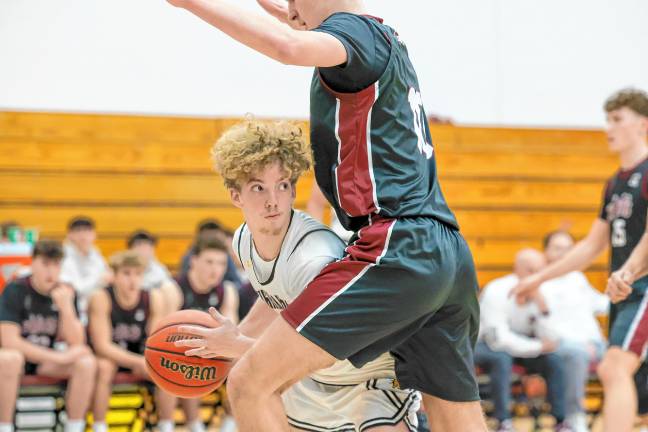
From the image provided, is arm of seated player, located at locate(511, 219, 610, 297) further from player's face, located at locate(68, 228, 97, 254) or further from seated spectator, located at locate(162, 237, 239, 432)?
player's face, located at locate(68, 228, 97, 254)

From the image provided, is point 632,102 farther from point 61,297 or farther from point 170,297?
point 61,297

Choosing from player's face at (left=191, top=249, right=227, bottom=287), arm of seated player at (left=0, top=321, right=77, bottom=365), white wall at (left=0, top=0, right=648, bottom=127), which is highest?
white wall at (left=0, top=0, right=648, bottom=127)

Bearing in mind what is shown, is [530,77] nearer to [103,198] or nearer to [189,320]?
[103,198]

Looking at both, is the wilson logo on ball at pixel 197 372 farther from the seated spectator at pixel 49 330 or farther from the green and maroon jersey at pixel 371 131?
the seated spectator at pixel 49 330

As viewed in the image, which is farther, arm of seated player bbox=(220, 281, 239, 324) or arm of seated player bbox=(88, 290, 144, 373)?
arm of seated player bbox=(220, 281, 239, 324)

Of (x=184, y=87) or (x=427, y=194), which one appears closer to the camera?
(x=427, y=194)

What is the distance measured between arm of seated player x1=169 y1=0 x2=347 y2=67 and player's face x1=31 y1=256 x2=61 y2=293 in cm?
488

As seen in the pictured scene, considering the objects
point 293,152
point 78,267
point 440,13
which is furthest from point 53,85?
point 293,152

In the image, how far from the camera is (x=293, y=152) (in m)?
3.25

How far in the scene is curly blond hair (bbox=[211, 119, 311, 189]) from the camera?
3227 millimetres

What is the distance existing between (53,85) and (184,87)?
1431 mm

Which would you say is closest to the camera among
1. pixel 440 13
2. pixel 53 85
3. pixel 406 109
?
pixel 406 109

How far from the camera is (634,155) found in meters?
5.76

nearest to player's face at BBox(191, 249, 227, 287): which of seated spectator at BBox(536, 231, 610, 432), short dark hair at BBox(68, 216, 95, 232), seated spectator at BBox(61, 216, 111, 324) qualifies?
seated spectator at BBox(61, 216, 111, 324)
